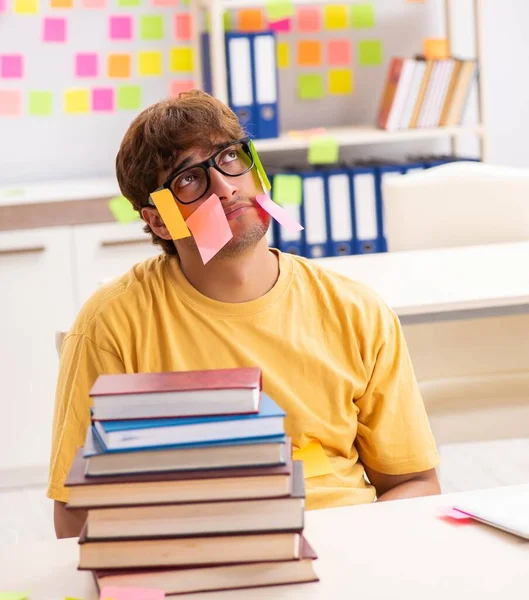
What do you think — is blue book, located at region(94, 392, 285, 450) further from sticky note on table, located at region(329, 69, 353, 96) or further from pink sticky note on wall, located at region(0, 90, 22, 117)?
sticky note on table, located at region(329, 69, 353, 96)

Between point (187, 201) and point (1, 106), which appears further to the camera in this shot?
point (1, 106)

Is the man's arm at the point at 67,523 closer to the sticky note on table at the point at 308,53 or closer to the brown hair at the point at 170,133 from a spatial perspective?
the brown hair at the point at 170,133

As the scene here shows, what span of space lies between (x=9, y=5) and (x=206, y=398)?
2994 millimetres

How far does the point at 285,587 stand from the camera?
1.09m

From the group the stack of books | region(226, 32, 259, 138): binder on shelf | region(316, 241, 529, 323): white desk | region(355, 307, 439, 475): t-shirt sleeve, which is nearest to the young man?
region(355, 307, 439, 475): t-shirt sleeve

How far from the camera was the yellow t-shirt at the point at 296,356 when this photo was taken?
1510 millimetres

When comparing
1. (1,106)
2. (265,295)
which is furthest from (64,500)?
(1,106)

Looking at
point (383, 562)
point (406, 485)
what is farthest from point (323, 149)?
point (383, 562)

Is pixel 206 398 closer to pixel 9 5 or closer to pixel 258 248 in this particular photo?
pixel 258 248

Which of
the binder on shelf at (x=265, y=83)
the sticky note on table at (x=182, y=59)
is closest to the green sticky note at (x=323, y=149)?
the binder on shelf at (x=265, y=83)

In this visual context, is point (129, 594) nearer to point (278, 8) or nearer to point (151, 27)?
point (278, 8)

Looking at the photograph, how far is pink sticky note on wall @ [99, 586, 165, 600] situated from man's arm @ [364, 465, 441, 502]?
519mm

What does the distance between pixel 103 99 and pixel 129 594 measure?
117 inches

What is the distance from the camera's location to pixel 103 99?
12.5 feet
